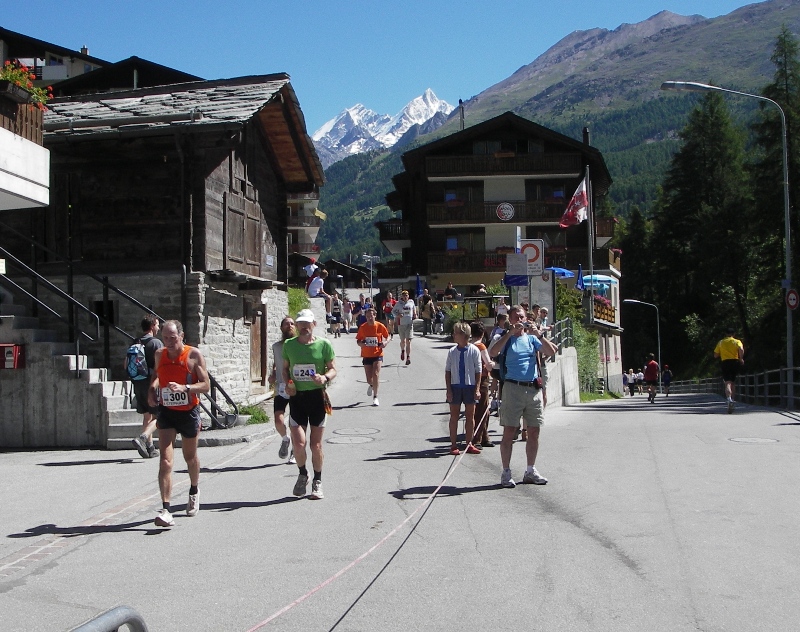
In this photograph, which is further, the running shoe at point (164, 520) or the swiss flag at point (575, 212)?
the swiss flag at point (575, 212)

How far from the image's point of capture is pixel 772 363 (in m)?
41.9

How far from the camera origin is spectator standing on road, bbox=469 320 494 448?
13.0 m

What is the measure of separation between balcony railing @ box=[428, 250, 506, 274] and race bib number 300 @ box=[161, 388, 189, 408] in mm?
46268

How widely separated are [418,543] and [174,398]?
8.78 ft

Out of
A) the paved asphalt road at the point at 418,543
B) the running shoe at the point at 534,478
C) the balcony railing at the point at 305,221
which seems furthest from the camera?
the balcony railing at the point at 305,221

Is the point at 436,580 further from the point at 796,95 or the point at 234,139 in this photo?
the point at 796,95

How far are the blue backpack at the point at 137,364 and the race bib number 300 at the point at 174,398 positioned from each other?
419 centimetres

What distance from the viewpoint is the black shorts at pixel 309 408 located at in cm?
950

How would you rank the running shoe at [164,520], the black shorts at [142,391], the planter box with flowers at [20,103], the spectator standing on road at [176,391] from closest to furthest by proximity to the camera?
the running shoe at [164,520] < the spectator standing on road at [176,391] < the black shorts at [142,391] < the planter box with flowers at [20,103]

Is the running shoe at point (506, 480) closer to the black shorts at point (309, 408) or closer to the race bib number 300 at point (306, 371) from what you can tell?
the black shorts at point (309, 408)

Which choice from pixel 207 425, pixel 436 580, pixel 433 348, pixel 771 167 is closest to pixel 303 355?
pixel 436 580

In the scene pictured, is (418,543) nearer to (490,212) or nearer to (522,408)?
(522,408)

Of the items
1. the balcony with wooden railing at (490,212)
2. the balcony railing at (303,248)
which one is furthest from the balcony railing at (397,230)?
the balcony railing at (303,248)

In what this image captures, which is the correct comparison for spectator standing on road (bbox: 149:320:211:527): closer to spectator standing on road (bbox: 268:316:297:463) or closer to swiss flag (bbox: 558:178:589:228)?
spectator standing on road (bbox: 268:316:297:463)
